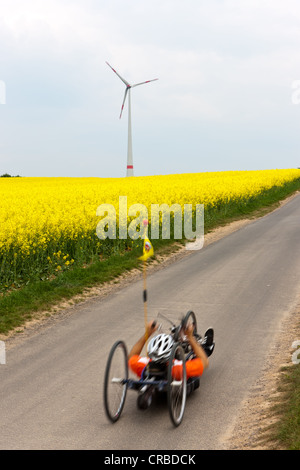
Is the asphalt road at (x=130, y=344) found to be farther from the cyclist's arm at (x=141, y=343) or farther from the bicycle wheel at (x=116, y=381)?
the cyclist's arm at (x=141, y=343)

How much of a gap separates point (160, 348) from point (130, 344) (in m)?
3.00

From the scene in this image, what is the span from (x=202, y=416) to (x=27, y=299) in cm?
715

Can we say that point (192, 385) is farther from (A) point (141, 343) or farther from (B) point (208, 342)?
(B) point (208, 342)

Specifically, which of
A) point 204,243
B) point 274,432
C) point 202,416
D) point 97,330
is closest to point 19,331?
point 97,330

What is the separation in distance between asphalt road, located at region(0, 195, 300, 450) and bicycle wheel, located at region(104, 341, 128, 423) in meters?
0.19

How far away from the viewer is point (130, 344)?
9891mm

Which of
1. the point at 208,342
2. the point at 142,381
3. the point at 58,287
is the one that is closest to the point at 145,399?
the point at 142,381

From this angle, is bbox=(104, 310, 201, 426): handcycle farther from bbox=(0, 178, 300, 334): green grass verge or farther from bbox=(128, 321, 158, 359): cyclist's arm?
bbox=(0, 178, 300, 334): green grass verge

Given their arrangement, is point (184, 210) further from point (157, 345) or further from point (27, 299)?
point (157, 345)

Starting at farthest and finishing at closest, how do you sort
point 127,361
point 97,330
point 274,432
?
point 97,330
point 127,361
point 274,432

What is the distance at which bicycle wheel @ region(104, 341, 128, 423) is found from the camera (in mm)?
6660

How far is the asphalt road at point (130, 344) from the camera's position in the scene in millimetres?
6613

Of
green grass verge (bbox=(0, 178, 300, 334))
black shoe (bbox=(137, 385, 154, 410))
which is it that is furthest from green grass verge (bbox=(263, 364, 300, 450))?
green grass verge (bbox=(0, 178, 300, 334))
